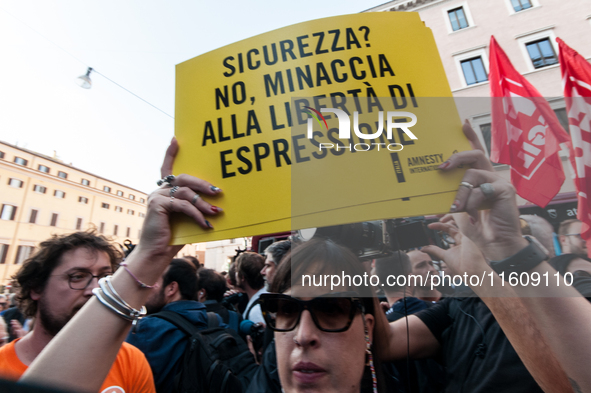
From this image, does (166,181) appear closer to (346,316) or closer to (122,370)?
(346,316)

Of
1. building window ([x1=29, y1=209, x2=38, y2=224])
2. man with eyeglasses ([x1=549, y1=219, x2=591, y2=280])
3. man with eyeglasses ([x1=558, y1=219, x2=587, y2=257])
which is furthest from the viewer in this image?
building window ([x1=29, y1=209, x2=38, y2=224])

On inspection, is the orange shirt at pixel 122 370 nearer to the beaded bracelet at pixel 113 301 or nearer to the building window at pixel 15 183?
the beaded bracelet at pixel 113 301

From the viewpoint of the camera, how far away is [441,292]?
1.47m

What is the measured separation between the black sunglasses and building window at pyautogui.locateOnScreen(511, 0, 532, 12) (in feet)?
60.5

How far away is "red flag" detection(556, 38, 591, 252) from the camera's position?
7.13ft

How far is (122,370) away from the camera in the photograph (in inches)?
56.5

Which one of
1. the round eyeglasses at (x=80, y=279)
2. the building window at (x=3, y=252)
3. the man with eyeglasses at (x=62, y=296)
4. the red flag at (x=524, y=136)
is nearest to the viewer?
the man with eyeglasses at (x=62, y=296)

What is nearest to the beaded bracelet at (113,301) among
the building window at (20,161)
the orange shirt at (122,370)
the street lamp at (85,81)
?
the orange shirt at (122,370)

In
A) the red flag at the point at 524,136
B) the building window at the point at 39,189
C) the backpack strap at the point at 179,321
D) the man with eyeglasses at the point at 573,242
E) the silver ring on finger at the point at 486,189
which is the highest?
the building window at the point at 39,189

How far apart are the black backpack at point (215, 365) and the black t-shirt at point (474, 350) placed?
42.6 inches

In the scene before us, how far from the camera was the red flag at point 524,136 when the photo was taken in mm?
1855

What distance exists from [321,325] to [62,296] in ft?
4.74

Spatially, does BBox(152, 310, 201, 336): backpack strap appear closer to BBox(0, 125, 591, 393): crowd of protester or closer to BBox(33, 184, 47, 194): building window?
BBox(0, 125, 591, 393): crowd of protester

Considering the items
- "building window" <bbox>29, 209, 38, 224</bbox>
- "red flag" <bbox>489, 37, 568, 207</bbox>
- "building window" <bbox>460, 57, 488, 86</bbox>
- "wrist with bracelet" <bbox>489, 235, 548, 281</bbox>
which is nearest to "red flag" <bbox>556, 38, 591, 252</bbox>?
"red flag" <bbox>489, 37, 568, 207</bbox>
